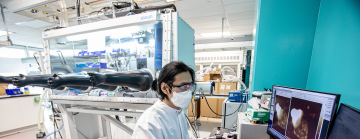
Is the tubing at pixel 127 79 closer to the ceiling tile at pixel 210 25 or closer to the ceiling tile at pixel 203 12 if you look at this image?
the ceiling tile at pixel 203 12

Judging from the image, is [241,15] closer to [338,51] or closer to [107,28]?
[338,51]

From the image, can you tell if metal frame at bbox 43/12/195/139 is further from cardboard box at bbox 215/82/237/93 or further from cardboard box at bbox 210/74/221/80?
cardboard box at bbox 210/74/221/80

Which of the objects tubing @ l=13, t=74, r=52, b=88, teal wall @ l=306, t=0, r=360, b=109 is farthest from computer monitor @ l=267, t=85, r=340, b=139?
tubing @ l=13, t=74, r=52, b=88

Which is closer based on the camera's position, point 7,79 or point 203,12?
point 7,79

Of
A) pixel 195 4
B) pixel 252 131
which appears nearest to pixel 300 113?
pixel 252 131

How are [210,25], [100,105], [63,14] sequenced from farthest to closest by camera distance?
[210,25]
[63,14]
[100,105]

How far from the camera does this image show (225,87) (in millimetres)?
3035

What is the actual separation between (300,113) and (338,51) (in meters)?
0.50

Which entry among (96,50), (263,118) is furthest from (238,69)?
(96,50)

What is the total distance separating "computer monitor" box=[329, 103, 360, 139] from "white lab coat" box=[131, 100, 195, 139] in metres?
0.73

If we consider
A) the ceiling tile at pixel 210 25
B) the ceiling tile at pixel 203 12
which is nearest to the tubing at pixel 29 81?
the ceiling tile at pixel 203 12

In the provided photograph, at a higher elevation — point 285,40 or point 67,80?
point 285,40

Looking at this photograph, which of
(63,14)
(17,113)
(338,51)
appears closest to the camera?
(338,51)

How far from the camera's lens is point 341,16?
82 centimetres
